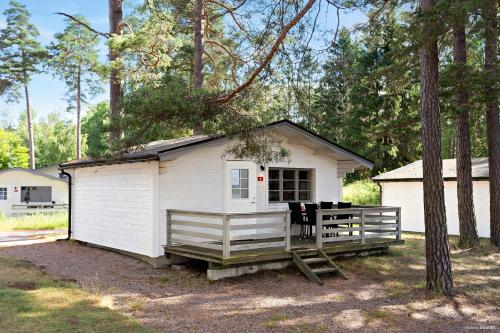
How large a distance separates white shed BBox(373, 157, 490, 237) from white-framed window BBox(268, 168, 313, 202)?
736 cm

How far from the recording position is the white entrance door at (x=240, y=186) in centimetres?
1125

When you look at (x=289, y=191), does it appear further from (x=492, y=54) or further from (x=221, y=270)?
(x=492, y=54)

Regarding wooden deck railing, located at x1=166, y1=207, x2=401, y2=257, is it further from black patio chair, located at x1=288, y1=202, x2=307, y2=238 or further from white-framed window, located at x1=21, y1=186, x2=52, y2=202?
white-framed window, located at x1=21, y1=186, x2=52, y2=202

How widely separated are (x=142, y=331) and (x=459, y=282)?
6.56m

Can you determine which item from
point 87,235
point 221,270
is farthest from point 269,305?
point 87,235

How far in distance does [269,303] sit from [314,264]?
8.22 ft

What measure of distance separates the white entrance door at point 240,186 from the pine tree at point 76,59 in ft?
24.8

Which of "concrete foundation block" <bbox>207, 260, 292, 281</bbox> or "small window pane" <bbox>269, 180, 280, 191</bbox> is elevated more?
"small window pane" <bbox>269, 180, 280, 191</bbox>

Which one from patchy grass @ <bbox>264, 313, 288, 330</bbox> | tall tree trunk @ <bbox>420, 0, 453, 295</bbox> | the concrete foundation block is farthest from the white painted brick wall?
tall tree trunk @ <bbox>420, 0, 453, 295</bbox>

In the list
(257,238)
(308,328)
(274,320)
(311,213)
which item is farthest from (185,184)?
(308,328)

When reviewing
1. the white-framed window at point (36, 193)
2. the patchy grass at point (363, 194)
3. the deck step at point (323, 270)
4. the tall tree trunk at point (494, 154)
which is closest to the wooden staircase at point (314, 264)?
the deck step at point (323, 270)

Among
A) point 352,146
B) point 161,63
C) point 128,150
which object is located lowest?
point 128,150

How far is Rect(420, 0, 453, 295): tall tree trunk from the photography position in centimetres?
821

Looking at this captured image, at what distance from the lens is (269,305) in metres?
7.68
